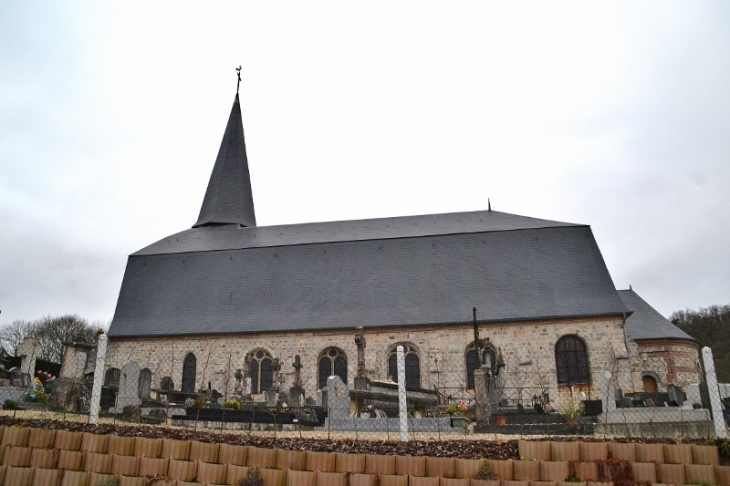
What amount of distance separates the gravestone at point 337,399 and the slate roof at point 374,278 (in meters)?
8.64

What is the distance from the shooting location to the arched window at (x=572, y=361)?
21.7 metres

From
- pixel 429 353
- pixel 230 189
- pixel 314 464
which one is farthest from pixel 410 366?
pixel 230 189

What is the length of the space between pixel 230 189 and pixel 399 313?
48.9ft

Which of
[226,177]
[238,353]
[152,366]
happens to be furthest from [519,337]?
[226,177]

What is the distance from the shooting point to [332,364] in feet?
78.4

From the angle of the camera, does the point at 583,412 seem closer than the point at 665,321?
Yes

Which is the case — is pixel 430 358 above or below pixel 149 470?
above

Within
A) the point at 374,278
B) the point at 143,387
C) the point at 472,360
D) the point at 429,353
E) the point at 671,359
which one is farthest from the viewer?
the point at 374,278

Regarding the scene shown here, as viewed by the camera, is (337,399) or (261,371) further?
(261,371)

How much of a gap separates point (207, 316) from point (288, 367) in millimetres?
4654

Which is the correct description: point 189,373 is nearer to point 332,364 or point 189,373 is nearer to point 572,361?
point 332,364

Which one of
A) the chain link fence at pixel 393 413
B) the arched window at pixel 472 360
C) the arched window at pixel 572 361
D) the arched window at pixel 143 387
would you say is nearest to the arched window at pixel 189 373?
the chain link fence at pixel 393 413

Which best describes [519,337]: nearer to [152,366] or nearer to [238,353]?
[238,353]

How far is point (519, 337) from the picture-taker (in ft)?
74.1
